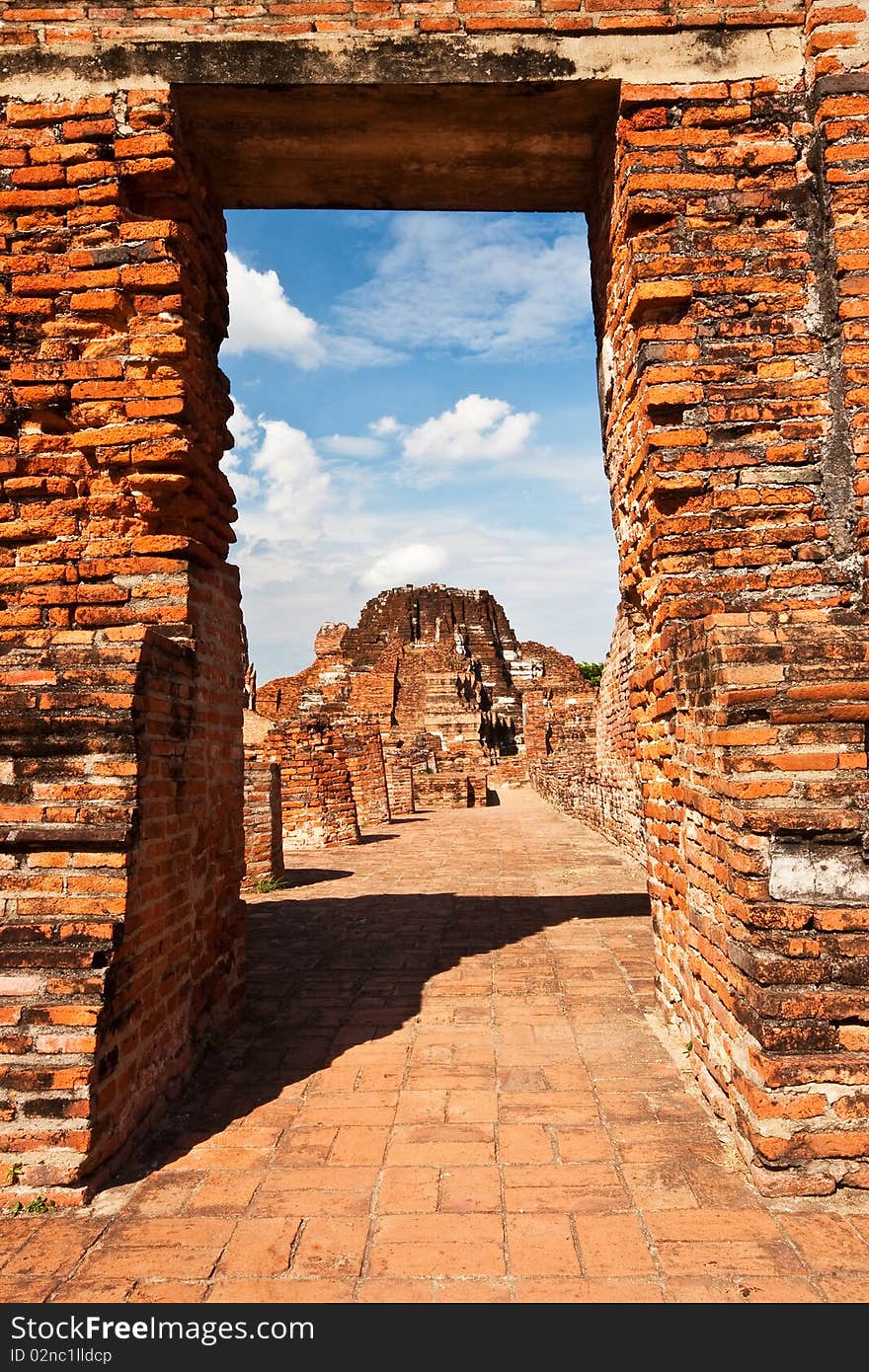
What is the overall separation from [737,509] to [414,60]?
2.54m

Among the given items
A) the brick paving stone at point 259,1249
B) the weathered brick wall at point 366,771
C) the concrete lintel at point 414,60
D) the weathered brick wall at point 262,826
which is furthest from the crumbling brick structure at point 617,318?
the weathered brick wall at point 366,771

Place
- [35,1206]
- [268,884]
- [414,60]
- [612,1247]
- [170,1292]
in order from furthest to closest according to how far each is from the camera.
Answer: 1. [268,884]
2. [414,60]
3. [35,1206]
4. [612,1247]
5. [170,1292]

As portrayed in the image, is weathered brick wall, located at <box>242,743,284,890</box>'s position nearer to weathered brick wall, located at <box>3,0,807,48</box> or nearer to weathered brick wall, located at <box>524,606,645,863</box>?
weathered brick wall, located at <box>524,606,645,863</box>

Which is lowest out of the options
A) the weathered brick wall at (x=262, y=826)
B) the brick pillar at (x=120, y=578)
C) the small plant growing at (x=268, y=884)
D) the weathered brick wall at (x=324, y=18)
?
the small plant growing at (x=268, y=884)

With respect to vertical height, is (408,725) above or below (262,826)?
above

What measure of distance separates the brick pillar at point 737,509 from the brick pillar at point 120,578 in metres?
2.08

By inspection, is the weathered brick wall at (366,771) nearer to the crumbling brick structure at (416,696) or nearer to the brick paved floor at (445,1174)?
the crumbling brick structure at (416,696)

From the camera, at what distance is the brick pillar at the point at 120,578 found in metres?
2.80

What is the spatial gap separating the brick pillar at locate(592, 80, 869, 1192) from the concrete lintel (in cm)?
15

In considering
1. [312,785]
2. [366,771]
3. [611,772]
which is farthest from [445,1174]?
[366,771]

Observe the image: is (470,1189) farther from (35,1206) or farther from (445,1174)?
(35,1206)

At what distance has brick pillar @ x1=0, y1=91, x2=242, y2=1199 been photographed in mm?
2801

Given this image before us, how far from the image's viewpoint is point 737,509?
11.2ft

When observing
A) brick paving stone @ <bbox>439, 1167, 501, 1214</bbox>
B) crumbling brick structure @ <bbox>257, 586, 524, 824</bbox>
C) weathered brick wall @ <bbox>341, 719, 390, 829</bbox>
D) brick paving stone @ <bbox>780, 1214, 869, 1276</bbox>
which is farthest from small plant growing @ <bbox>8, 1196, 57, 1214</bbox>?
weathered brick wall @ <bbox>341, 719, 390, 829</bbox>
